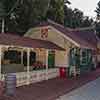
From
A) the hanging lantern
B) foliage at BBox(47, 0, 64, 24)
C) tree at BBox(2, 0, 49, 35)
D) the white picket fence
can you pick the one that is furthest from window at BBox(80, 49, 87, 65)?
the white picket fence

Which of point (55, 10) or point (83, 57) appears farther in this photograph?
point (55, 10)

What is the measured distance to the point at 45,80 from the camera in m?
20.0

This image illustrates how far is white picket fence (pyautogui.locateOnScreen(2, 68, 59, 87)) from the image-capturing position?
16648mm

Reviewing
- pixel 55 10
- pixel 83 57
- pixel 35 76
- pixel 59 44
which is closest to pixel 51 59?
pixel 59 44

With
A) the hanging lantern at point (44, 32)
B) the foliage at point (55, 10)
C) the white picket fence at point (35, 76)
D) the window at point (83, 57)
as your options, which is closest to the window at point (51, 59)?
the hanging lantern at point (44, 32)

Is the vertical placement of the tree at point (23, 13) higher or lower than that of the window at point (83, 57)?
higher

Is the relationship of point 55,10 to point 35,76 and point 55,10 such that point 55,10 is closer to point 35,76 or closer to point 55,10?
point 55,10

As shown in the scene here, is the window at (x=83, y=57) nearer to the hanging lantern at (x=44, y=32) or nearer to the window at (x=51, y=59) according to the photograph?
the window at (x=51, y=59)

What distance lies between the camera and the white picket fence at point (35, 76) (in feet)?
54.6

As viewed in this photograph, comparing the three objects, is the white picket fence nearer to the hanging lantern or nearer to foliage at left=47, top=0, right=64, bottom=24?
the hanging lantern

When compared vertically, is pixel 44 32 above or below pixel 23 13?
below

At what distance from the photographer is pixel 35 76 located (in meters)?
18.6

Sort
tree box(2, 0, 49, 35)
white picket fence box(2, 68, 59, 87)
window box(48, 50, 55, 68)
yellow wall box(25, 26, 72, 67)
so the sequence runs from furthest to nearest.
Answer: tree box(2, 0, 49, 35) < window box(48, 50, 55, 68) < yellow wall box(25, 26, 72, 67) < white picket fence box(2, 68, 59, 87)

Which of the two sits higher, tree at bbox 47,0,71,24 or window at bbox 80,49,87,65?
tree at bbox 47,0,71,24
